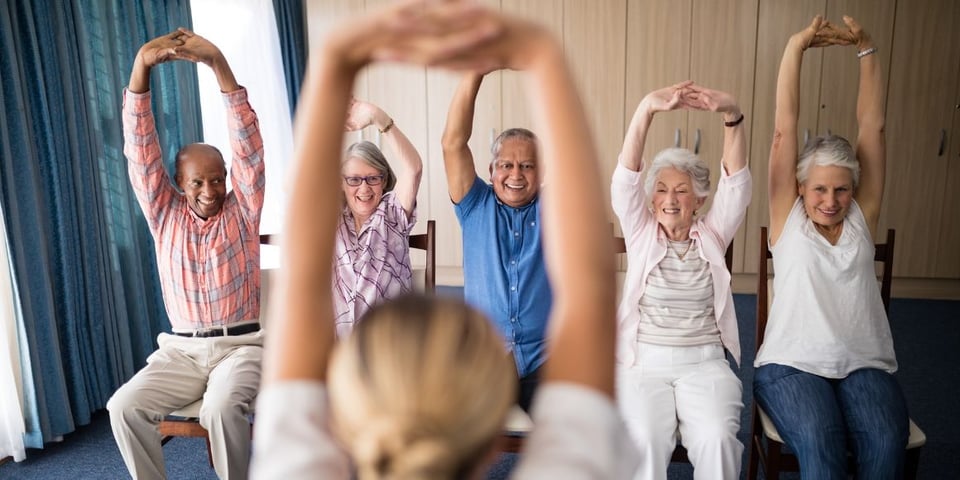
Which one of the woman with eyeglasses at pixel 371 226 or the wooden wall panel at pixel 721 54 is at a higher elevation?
the wooden wall panel at pixel 721 54

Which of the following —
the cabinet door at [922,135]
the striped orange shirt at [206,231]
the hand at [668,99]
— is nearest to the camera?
the hand at [668,99]

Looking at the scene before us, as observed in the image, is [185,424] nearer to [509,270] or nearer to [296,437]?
[509,270]

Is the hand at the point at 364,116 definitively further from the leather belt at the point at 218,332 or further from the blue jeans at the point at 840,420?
the blue jeans at the point at 840,420

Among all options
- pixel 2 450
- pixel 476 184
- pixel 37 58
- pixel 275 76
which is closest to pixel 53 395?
pixel 2 450

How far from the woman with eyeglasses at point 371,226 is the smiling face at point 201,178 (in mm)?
446

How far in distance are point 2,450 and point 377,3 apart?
12.6 ft

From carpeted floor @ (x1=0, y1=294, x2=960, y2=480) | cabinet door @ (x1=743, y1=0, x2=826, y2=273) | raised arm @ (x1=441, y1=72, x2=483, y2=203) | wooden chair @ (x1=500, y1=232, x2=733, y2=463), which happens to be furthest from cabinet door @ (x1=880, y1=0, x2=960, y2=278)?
raised arm @ (x1=441, y1=72, x2=483, y2=203)

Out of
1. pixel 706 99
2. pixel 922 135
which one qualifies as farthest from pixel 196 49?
pixel 922 135

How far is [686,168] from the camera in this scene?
205cm

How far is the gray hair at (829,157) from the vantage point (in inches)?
78.0

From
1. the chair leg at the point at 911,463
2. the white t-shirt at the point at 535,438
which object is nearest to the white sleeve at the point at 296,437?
the white t-shirt at the point at 535,438

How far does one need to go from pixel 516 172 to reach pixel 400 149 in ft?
1.51

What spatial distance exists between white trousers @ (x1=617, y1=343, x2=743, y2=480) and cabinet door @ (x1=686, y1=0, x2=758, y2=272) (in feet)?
10.0

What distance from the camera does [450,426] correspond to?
1.62ft
